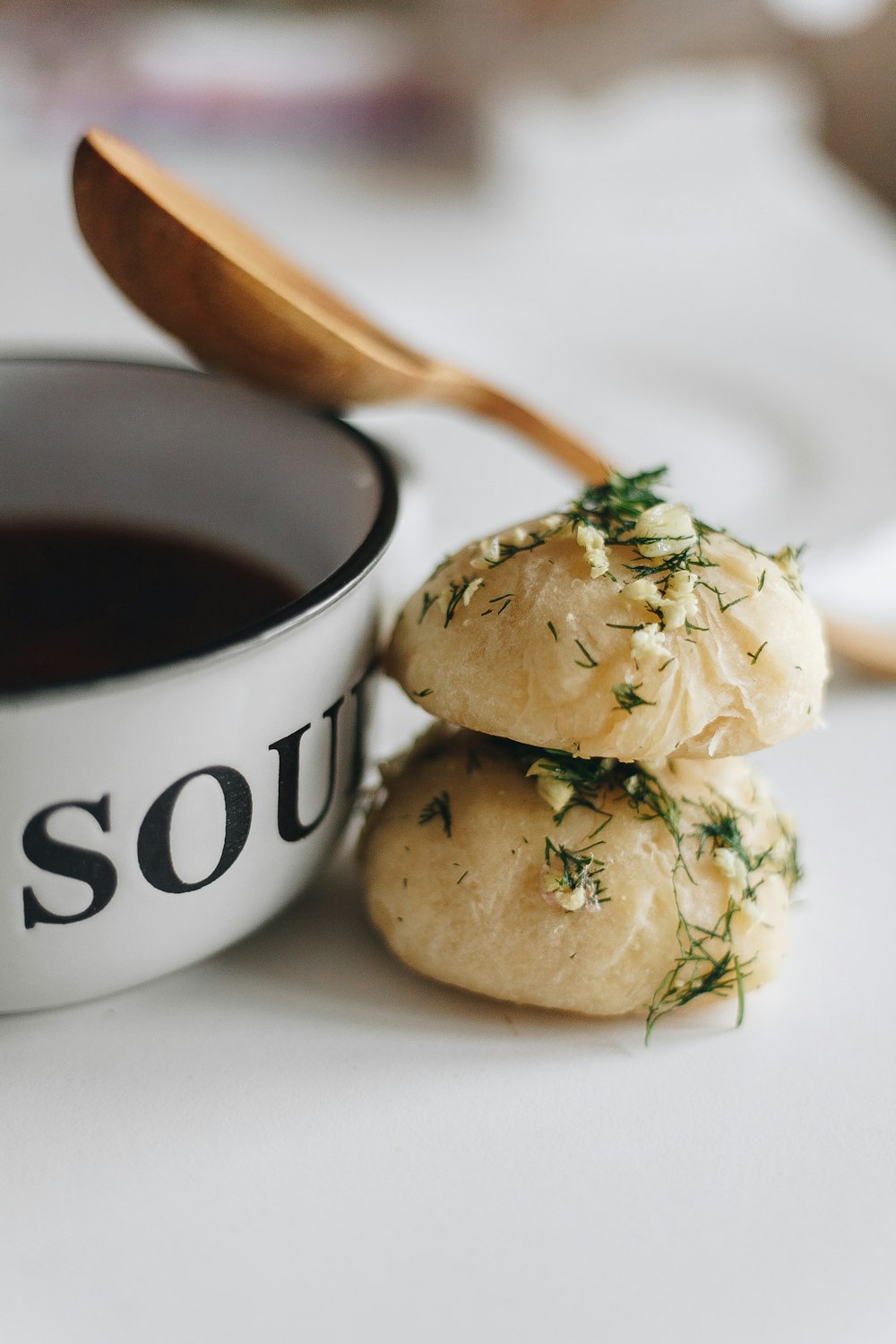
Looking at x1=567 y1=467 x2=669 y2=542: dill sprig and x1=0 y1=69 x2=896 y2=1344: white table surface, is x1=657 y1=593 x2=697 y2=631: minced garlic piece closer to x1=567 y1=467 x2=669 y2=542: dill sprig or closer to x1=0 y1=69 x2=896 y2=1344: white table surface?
x1=567 y1=467 x2=669 y2=542: dill sprig

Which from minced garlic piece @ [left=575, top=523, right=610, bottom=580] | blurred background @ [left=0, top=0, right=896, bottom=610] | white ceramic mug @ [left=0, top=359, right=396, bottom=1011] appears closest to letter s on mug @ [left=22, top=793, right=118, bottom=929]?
white ceramic mug @ [left=0, top=359, right=396, bottom=1011]

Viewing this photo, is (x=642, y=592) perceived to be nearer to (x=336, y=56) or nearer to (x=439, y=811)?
(x=439, y=811)

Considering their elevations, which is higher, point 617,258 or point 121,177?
point 121,177

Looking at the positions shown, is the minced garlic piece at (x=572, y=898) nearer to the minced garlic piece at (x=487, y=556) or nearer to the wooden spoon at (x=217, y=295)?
the minced garlic piece at (x=487, y=556)

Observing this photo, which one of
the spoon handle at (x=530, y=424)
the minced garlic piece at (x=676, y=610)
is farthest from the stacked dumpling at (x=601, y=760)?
the spoon handle at (x=530, y=424)

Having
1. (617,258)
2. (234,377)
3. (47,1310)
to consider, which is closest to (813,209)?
(617,258)

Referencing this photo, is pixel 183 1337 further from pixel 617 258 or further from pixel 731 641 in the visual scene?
pixel 617 258
